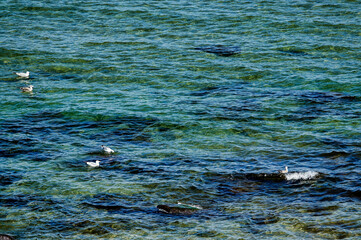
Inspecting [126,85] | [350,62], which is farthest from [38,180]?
[350,62]

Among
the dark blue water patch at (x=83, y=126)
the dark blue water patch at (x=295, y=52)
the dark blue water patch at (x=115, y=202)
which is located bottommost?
the dark blue water patch at (x=115, y=202)

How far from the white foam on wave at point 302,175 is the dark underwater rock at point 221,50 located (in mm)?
11747

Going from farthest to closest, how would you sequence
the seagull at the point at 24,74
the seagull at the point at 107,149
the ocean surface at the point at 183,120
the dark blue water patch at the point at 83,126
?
1. the seagull at the point at 24,74
2. the dark blue water patch at the point at 83,126
3. the seagull at the point at 107,149
4. the ocean surface at the point at 183,120

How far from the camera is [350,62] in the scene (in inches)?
906

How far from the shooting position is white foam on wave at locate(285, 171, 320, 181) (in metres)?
13.4

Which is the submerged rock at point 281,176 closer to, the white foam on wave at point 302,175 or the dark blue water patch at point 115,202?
the white foam on wave at point 302,175

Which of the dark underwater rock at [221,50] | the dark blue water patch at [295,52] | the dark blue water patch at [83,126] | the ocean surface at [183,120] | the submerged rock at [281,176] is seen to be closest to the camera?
the ocean surface at [183,120]

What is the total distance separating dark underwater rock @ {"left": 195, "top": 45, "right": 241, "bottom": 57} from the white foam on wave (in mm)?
11747

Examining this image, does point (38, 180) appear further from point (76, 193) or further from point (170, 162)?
point (170, 162)

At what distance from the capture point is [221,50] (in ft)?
82.1

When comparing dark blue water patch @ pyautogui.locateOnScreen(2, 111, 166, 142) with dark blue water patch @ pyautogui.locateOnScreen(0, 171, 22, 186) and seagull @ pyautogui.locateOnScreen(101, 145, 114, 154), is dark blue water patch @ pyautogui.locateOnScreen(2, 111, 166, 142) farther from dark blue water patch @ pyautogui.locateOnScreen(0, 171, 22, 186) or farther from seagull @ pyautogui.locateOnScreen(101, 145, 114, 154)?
dark blue water patch @ pyautogui.locateOnScreen(0, 171, 22, 186)

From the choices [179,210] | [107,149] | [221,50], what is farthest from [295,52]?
[179,210]

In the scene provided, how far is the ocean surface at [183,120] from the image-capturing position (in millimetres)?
11773

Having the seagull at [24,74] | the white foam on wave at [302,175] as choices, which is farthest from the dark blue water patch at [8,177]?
the seagull at [24,74]
